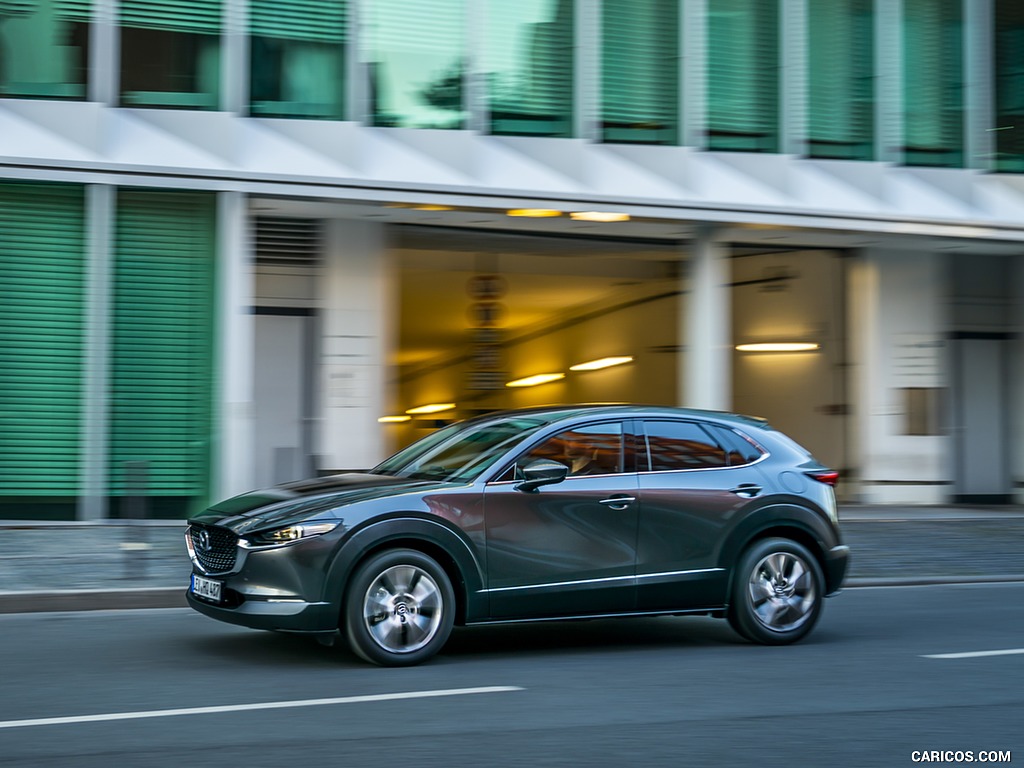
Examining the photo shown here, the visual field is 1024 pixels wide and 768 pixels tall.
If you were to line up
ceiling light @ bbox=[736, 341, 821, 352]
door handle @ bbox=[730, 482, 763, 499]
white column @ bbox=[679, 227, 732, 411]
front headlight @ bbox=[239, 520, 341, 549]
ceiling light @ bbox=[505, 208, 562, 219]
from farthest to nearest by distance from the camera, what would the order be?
ceiling light @ bbox=[736, 341, 821, 352], white column @ bbox=[679, 227, 732, 411], ceiling light @ bbox=[505, 208, 562, 219], door handle @ bbox=[730, 482, 763, 499], front headlight @ bbox=[239, 520, 341, 549]

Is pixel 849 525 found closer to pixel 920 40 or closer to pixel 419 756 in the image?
pixel 920 40

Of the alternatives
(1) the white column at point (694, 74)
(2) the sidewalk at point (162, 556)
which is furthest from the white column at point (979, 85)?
(2) the sidewalk at point (162, 556)

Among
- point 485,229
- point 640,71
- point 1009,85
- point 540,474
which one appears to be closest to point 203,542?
point 540,474

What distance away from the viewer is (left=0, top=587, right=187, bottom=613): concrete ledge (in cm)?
970

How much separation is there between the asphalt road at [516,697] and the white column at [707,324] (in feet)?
28.4

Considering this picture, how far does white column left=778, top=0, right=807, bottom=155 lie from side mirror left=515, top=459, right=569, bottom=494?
37.7 ft

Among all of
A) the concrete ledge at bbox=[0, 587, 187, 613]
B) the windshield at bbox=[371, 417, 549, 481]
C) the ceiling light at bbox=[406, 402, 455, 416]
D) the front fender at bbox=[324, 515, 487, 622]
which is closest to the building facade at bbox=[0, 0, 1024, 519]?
the ceiling light at bbox=[406, 402, 455, 416]

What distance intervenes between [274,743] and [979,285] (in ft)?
57.9

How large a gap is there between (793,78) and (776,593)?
11.5 metres

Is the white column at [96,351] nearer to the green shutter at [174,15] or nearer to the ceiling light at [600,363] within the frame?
the green shutter at [174,15]

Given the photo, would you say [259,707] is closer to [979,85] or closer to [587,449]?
[587,449]

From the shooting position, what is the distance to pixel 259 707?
631 centimetres

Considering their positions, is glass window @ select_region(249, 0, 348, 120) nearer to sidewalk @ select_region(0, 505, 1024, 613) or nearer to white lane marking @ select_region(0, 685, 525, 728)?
sidewalk @ select_region(0, 505, 1024, 613)

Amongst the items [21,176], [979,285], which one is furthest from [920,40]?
[21,176]
